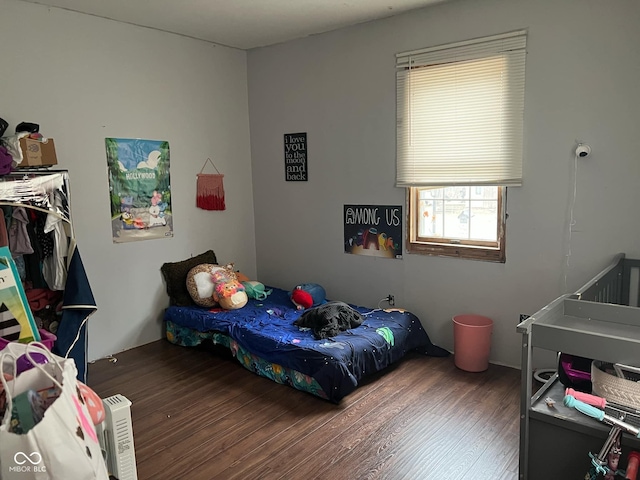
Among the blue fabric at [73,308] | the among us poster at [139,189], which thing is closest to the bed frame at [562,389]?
the blue fabric at [73,308]

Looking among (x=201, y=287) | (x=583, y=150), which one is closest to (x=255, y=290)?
(x=201, y=287)

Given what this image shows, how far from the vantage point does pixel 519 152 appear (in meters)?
3.29

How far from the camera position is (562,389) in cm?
196

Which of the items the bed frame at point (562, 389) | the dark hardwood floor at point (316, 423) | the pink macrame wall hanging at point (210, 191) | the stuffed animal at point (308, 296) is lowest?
the dark hardwood floor at point (316, 423)

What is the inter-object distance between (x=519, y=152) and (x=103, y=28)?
3169mm

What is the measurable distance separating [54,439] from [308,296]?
279 centimetres

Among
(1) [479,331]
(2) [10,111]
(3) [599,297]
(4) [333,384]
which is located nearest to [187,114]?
(2) [10,111]

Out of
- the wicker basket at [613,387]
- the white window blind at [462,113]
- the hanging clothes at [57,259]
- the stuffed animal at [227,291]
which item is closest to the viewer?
the wicker basket at [613,387]

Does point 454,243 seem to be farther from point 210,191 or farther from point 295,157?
point 210,191

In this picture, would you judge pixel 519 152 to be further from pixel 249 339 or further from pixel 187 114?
pixel 187 114

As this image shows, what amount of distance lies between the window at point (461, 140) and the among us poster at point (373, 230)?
0.13 m

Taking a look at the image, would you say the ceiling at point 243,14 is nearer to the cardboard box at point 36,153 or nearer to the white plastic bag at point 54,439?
the cardboard box at point 36,153

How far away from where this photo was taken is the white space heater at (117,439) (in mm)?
1801

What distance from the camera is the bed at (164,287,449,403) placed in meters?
3.08
